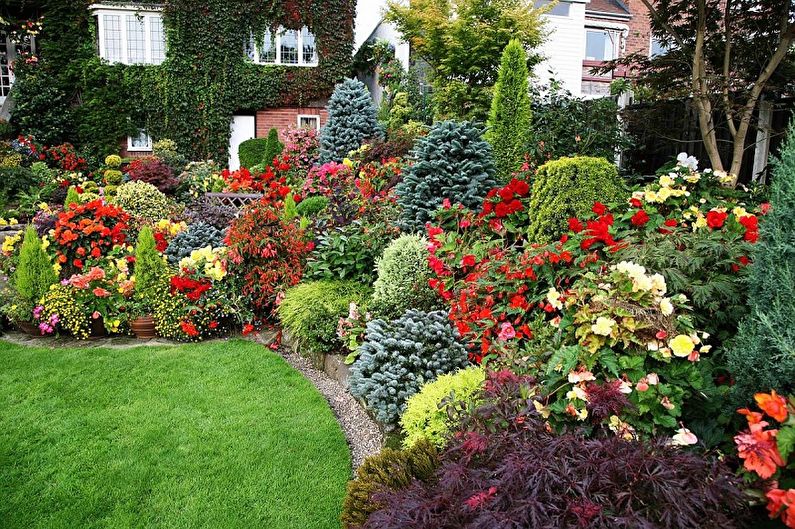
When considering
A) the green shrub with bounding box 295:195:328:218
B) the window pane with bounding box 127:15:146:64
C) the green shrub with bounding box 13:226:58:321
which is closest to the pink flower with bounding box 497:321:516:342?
the green shrub with bounding box 295:195:328:218

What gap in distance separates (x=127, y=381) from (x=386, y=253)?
245 cm

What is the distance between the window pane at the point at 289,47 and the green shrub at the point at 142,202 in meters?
10.1

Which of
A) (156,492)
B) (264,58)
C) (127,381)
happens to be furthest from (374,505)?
(264,58)

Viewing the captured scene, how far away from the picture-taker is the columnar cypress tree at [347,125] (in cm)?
1220

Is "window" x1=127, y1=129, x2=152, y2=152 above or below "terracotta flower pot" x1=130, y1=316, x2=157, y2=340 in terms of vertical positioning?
above

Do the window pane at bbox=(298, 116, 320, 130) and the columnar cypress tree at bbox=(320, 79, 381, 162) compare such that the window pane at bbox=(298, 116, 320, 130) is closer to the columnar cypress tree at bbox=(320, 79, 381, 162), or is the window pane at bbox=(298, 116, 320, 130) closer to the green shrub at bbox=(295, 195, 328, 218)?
the columnar cypress tree at bbox=(320, 79, 381, 162)

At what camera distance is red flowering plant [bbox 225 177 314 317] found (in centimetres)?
620

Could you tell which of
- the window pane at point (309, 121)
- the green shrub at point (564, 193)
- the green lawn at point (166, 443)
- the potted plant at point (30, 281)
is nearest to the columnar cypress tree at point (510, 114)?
the green shrub at point (564, 193)

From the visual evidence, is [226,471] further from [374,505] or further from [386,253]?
[386,253]

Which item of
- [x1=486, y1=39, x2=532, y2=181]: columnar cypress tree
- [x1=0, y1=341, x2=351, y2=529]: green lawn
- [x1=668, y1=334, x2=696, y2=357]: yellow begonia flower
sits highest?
[x1=486, y1=39, x2=532, y2=181]: columnar cypress tree

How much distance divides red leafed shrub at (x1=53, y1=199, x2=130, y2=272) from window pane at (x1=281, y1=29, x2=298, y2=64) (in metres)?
12.5

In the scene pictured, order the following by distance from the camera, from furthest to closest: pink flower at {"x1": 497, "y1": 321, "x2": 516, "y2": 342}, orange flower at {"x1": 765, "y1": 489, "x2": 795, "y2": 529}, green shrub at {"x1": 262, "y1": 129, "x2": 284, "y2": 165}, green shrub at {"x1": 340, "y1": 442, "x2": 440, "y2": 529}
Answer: green shrub at {"x1": 262, "y1": 129, "x2": 284, "y2": 165} < pink flower at {"x1": 497, "y1": 321, "x2": 516, "y2": 342} < green shrub at {"x1": 340, "y1": 442, "x2": 440, "y2": 529} < orange flower at {"x1": 765, "y1": 489, "x2": 795, "y2": 529}

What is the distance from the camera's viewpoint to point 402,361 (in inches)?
158

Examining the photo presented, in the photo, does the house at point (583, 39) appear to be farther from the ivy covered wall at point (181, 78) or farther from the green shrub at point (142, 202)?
the green shrub at point (142, 202)
